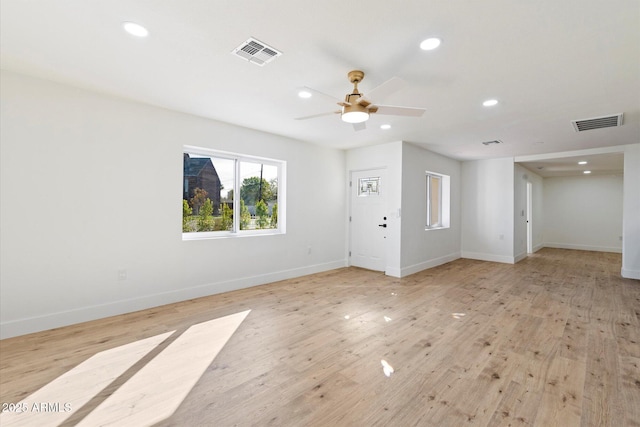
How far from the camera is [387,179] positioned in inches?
217

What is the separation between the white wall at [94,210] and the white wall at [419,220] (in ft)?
9.49

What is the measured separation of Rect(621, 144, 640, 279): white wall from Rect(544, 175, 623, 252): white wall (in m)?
4.24

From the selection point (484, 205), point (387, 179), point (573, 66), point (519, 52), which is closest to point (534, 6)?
point (519, 52)

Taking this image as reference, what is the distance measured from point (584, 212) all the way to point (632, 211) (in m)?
4.41

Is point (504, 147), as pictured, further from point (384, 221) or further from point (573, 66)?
point (573, 66)

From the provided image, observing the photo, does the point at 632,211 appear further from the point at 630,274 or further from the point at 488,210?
the point at 488,210

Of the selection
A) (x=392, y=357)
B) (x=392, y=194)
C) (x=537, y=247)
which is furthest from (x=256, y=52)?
(x=537, y=247)

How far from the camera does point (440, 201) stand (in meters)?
7.05

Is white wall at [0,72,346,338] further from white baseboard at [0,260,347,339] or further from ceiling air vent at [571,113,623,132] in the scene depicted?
ceiling air vent at [571,113,623,132]

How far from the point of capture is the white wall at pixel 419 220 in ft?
17.7

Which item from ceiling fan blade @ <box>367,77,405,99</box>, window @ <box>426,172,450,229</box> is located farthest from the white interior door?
ceiling fan blade @ <box>367,77,405,99</box>

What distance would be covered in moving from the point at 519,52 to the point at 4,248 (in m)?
4.93

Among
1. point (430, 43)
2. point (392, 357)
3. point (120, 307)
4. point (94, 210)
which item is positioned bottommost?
point (392, 357)

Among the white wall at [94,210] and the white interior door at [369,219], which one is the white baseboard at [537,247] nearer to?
the white interior door at [369,219]
